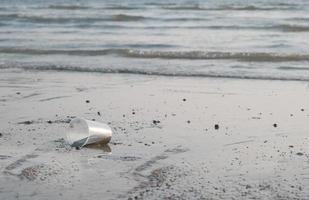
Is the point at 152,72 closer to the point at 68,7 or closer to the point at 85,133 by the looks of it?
the point at 85,133

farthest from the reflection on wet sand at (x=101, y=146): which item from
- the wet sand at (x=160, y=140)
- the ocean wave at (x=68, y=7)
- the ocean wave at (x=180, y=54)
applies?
the ocean wave at (x=68, y=7)

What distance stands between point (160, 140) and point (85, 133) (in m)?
0.73

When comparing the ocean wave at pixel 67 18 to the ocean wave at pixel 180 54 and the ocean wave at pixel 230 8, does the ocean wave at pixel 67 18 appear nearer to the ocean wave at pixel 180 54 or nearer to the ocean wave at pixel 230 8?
the ocean wave at pixel 230 8

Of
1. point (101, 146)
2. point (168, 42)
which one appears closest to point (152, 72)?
point (168, 42)

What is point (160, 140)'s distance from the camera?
273 inches

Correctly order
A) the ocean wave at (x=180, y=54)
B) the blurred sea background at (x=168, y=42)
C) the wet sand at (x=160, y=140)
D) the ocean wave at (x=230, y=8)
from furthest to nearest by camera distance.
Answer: the ocean wave at (x=230, y=8), the ocean wave at (x=180, y=54), the blurred sea background at (x=168, y=42), the wet sand at (x=160, y=140)

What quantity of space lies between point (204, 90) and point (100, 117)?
224 cm

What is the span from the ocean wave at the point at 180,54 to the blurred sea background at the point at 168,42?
0.7 inches

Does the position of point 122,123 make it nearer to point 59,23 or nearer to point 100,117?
point 100,117

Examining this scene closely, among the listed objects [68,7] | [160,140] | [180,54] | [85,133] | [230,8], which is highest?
[85,133]

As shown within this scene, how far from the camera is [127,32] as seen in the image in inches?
781

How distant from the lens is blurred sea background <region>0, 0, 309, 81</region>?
12492 millimetres

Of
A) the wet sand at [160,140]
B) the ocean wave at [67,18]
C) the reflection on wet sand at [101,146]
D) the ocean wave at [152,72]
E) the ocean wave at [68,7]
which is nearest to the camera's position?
the wet sand at [160,140]

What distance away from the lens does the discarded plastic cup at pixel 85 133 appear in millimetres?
6617
